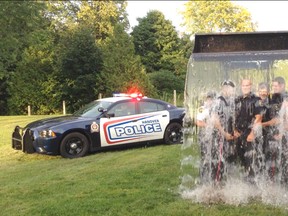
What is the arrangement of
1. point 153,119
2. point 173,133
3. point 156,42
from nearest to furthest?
point 153,119, point 173,133, point 156,42

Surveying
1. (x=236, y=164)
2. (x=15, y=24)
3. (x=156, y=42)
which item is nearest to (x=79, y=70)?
(x=15, y=24)

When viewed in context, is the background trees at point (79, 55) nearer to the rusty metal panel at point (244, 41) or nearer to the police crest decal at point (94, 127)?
the police crest decal at point (94, 127)

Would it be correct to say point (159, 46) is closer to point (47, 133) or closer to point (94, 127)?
point (94, 127)

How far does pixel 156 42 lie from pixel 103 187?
41.9 metres

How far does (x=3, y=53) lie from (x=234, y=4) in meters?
44.6

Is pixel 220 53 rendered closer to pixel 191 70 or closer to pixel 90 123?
pixel 191 70

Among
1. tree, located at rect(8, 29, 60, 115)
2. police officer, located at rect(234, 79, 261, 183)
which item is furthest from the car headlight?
tree, located at rect(8, 29, 60, 115)

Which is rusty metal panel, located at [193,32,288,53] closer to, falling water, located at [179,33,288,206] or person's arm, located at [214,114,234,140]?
falling water, located at [179,33,288,206]

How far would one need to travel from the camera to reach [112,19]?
52.0 metres

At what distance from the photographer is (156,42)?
48.1 metres

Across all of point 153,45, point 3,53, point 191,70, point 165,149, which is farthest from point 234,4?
point 191,70

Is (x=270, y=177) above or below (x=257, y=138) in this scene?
below

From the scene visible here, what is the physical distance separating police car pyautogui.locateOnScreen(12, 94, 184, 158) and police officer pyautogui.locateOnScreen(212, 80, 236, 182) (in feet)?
17.7

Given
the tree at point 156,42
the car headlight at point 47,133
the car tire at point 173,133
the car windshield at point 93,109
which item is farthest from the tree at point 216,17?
the car headlight at point 47,133
